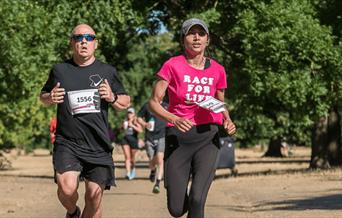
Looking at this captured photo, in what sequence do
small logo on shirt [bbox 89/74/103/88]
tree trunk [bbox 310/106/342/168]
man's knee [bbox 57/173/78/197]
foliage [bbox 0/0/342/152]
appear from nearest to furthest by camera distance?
man's knee [bbox 57/173/78/197] < small logo on shirt [bbox 89/74/103/88] < foliage [bbox 0/0/342/152] < tree trunk [bbox 310/106/342/168]

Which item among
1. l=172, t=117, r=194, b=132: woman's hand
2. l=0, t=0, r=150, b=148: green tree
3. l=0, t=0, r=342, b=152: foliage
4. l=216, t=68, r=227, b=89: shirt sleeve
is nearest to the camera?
l=172, t=117, r=194, b=132: woman's hand

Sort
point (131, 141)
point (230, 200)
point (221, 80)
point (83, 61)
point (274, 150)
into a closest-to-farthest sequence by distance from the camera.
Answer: point (83, 61) → point (221, 80) → point (230, 200) → point (131, 141) → point (274, 150)

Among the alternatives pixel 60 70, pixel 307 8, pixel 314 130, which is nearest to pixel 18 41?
pixel 307 8

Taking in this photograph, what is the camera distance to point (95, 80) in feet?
29.4

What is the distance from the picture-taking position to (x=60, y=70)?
9062mm

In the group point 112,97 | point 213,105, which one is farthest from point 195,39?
point 112,97

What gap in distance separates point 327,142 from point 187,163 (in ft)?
80.3

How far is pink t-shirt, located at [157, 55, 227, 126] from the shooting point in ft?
29.6

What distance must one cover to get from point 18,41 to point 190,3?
5.74m

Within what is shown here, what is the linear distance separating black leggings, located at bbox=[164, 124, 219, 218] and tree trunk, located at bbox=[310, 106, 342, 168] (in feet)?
76.8

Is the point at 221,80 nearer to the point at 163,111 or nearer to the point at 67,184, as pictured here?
the point at 163,111

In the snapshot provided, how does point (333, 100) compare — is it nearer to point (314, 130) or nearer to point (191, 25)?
point (314, 130)

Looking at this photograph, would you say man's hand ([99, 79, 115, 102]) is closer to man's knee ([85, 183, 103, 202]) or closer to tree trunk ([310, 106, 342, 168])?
man's knee ([85, 183, 103, 202])

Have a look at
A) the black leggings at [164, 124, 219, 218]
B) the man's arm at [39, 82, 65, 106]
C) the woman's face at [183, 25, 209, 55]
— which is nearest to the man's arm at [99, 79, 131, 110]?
the man's arm at [39, 82, 65, 106]
